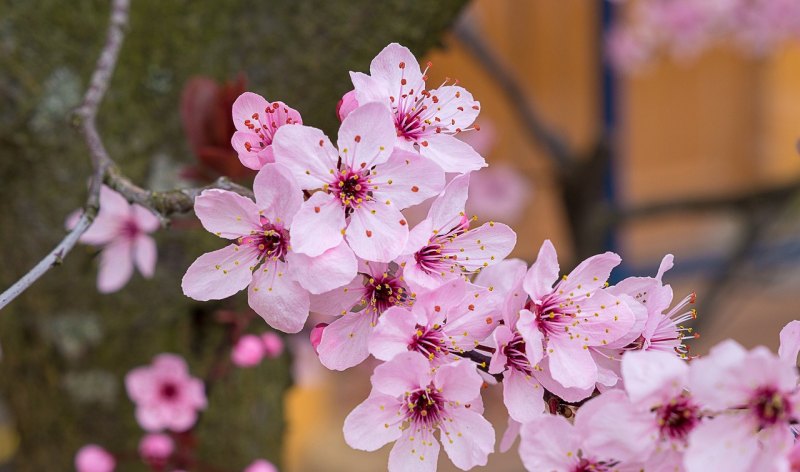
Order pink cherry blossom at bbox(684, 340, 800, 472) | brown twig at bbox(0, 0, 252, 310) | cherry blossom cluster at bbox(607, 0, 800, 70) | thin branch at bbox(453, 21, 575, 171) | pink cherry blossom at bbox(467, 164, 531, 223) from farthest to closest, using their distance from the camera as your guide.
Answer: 1. cherry blossom cluster at bbox(607, 0, 800, 70)
2. pink cherry blossom at bbox(467, 164, 531, 223)
3. thin branch at bbox(453, 21, 575, 171)
4. brown twig at bbox(0, 0, 252, 310)
5. pink cherry blossom at bbox(684, 340, 800, 472)

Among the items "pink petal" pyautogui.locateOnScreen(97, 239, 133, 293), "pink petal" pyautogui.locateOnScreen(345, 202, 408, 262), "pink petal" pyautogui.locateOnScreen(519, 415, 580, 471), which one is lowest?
"pink petal" pyautogui.locateOnScreen(97, 239, 133, 293)

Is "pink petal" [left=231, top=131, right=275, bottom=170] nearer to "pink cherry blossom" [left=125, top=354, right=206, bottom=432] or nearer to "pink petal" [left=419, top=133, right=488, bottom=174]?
"pink petal" [left=419, top=133, right=488, bottom=174]

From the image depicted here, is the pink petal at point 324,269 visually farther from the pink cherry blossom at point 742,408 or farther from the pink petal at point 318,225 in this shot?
the pink cherry blossom at point 742,408

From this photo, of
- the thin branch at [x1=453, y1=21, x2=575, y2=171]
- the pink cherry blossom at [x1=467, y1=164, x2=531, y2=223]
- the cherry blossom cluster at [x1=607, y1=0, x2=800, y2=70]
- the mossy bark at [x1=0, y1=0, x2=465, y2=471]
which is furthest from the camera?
the cherry blossom cluster at [x1=607, y1=0, x2=800, y2=70]

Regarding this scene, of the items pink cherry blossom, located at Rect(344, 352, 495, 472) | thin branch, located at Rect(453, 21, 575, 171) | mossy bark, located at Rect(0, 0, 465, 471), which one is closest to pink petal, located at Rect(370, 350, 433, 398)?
pink cherry blossom, located at Rect(344, 352, 495, 472)

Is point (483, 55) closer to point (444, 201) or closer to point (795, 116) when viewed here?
point (444, 201)

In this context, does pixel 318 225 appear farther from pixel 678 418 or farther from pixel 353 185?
pixel 678 418

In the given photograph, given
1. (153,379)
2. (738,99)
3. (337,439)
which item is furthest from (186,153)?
(738,99)
